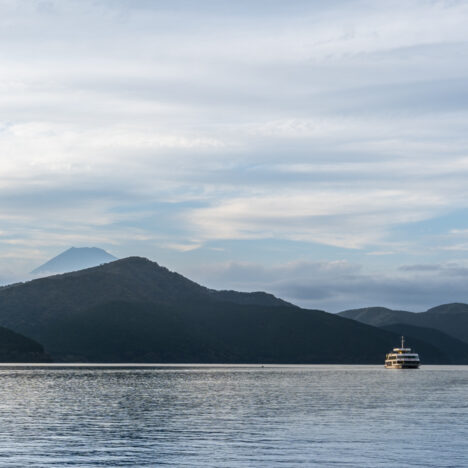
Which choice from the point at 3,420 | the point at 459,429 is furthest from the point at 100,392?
the point at 459,429

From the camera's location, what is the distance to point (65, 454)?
269 ft

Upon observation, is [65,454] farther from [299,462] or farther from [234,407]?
[234,407]

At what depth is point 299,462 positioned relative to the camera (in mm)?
76938

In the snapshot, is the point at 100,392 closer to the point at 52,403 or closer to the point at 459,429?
the point at 52,403

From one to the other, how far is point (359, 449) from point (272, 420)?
107 feet

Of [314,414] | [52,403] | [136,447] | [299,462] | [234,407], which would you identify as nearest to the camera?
[299,462]

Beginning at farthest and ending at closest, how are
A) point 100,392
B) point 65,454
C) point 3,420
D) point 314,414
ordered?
point 100,392
point 314,414
point 3,420
point 65,454

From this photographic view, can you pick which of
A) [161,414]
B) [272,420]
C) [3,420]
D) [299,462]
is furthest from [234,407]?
[299,462]

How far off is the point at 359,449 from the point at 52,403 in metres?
79.7

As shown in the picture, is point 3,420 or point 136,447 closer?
point 136,447

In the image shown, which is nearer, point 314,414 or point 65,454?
point 65,454

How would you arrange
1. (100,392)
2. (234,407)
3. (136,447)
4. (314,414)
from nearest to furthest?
(136,447)
(314,414)
(234,407)
(100,392)

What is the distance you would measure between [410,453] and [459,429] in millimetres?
24949

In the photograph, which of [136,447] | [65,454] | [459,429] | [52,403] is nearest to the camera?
[65,454]
